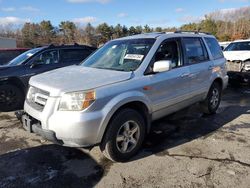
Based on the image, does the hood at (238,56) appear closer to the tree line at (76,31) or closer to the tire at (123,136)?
the tire at (123,136)

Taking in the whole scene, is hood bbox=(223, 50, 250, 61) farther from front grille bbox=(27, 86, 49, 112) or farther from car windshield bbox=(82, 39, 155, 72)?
front grille bbox=(27, 86, 49, 112)

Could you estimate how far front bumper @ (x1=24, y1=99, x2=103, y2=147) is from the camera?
3469 millimetres

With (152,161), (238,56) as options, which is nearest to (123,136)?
(152,161)

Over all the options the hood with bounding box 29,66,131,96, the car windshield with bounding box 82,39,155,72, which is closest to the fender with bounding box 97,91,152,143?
the hood with bounding box 29,66,131,96

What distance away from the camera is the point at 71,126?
11.4 feet

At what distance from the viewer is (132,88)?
13.1 feet

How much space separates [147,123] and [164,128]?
4.04ft

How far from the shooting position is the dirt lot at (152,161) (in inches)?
141

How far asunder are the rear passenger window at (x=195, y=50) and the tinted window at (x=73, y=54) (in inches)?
158

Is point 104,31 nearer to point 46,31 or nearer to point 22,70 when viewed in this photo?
point 46,31

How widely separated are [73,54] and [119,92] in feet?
16.4

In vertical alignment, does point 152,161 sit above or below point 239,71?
below

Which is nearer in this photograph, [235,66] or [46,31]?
[235,66]

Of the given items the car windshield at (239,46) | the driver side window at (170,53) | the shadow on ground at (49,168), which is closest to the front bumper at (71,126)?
the shadow on ground at (49,168)
